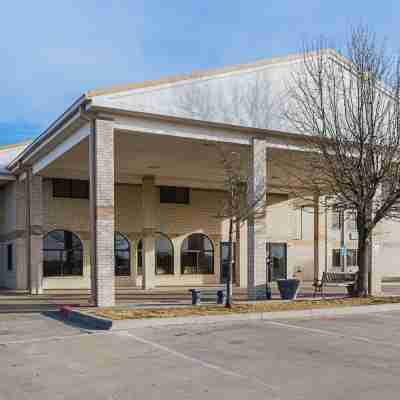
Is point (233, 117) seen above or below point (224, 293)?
above

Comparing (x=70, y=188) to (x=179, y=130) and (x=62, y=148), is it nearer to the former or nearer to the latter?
(x=62, y=148)

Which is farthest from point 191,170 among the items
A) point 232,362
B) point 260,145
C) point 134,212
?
point 232,362

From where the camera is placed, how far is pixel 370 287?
70.5 feet

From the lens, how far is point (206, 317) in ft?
43.8

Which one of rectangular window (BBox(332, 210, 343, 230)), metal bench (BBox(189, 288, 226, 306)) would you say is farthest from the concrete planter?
rectangular window (BBox(332, 210, 343, 230))

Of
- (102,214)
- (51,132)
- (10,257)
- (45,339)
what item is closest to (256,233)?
(102,214)

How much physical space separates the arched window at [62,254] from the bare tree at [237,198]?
10.3 meters

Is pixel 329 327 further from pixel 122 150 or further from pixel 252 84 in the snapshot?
pixel 122 150

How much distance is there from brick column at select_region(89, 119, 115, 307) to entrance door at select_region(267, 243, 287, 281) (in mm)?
17614

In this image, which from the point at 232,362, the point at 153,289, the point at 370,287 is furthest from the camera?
the point at 153,289

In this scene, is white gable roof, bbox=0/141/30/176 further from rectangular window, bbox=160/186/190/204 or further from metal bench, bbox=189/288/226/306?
metal bench, bbox=189/288/226/306

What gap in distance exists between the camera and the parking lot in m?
6.93

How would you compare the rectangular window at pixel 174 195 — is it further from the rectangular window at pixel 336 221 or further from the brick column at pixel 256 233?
the brick column at pixel 256 233

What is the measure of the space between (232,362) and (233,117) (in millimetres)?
10404
